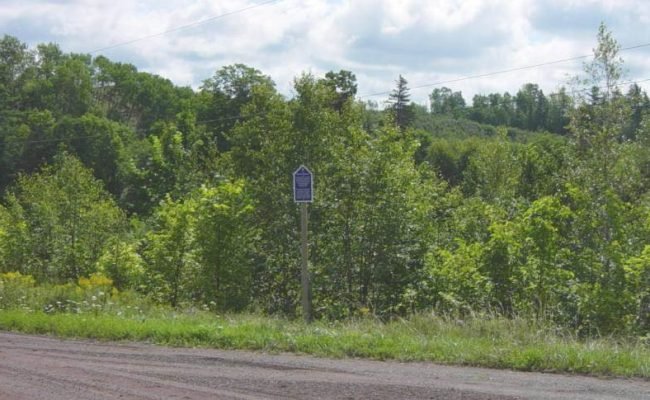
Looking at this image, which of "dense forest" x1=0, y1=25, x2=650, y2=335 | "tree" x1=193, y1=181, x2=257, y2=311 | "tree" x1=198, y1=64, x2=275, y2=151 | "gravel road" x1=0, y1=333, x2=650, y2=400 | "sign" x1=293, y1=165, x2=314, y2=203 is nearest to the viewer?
"gravel road" x1=0, y1=333, x2=650, y2=400

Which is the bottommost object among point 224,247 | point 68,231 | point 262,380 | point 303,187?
point 262,380

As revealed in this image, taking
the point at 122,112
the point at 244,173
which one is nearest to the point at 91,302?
the point at 244,173

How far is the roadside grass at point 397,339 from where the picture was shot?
9.60 metres

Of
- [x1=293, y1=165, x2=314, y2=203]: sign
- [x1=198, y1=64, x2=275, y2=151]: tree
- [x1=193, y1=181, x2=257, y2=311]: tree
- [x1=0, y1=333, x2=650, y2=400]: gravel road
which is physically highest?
[x1=198, y1=64, x2=275, y2=151]: tree

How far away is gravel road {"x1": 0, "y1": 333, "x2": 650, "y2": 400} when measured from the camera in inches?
322

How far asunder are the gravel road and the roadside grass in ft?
1.23

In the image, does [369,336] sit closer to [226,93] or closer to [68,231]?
[68,231]

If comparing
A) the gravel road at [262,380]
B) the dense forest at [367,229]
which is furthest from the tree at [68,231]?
the gravel road at [262,380]

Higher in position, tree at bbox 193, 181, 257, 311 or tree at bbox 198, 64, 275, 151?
tree at bbox 198, 64, 275, 151

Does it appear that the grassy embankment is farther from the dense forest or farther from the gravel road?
the dense forest

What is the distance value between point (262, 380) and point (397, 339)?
9.79 ft

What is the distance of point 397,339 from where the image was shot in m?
Answer: 11.4

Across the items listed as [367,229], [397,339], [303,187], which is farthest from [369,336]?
[367,229]

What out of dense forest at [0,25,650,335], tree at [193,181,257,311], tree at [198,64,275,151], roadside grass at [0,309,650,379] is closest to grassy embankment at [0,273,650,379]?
roadside grass at [0,309,650,379]
